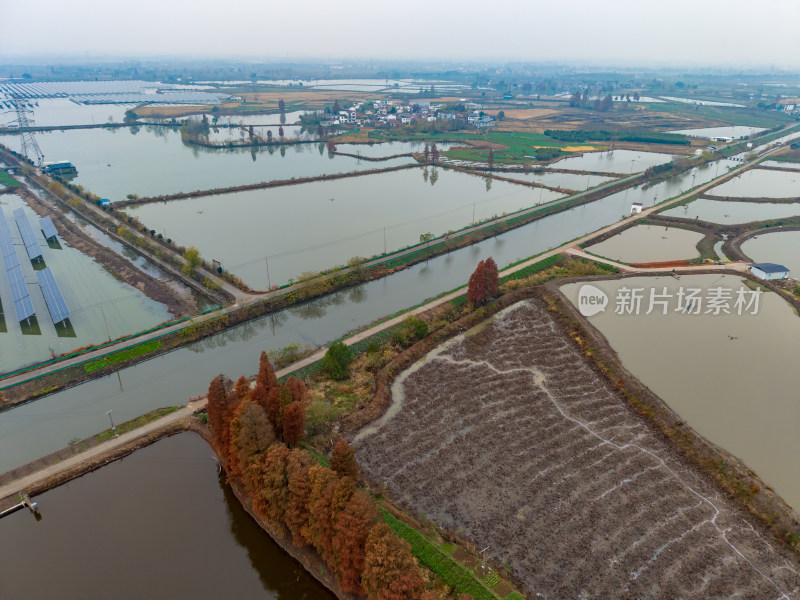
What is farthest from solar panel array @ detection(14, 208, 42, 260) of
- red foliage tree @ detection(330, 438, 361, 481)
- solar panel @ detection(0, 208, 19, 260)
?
red foliage tree @ detection(330, 438, 361, 481)

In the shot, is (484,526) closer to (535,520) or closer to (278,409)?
(535,520)

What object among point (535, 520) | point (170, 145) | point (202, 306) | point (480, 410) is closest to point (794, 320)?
point (480, 410)

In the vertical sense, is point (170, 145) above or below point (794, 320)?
above

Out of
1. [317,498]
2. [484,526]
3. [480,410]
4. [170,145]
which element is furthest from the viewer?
[170,145]

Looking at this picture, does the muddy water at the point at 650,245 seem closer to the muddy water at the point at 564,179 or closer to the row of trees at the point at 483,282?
the row of trees at the point at 483,282

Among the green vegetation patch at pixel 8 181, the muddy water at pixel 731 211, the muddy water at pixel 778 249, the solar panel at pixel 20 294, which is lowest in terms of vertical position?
the muddy water at pixel 778 249

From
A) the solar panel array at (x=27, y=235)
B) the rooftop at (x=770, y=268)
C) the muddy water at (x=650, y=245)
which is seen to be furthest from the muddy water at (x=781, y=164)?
the solar panel array at (x=27, y=235)
